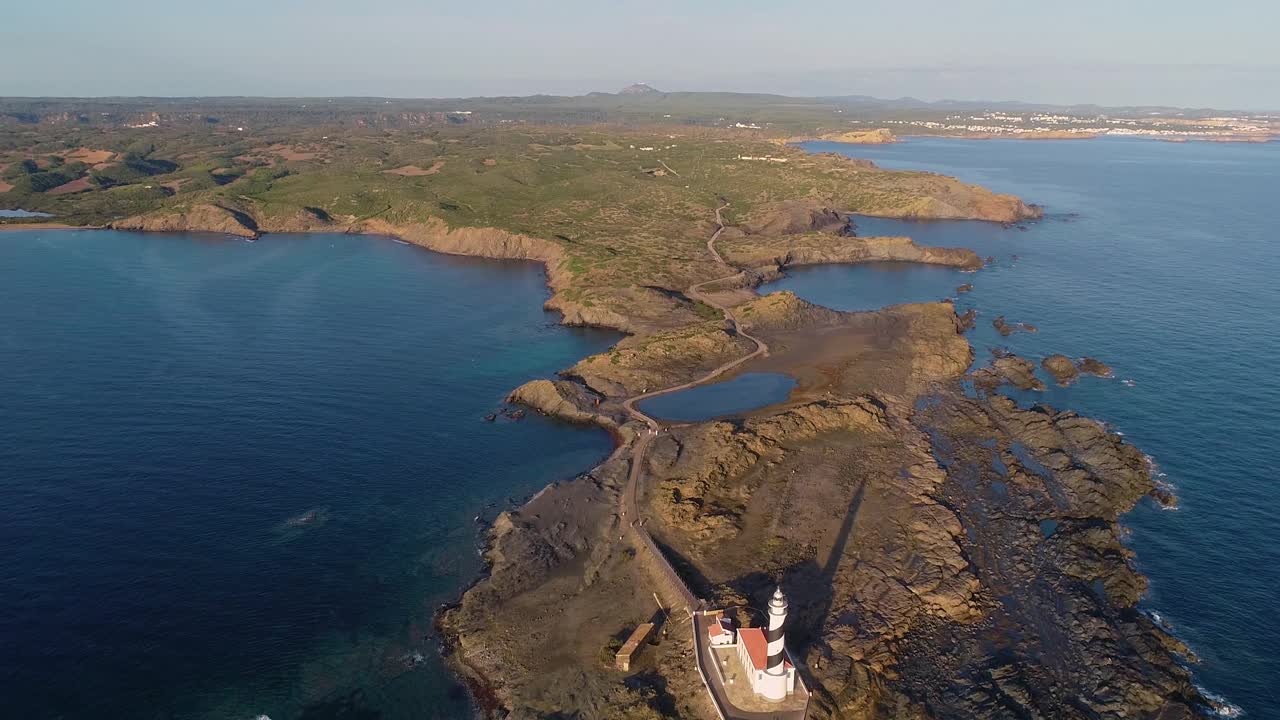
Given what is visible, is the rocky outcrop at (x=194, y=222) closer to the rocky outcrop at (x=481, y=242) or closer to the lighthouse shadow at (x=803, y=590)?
the rocky outcrop at (x=481, y=242)

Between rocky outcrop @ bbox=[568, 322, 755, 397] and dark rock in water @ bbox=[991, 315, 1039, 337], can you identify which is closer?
rocky outcrop @ bbox=[568, 322, 755, 397]

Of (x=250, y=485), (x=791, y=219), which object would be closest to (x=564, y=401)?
(x=250, y=485)

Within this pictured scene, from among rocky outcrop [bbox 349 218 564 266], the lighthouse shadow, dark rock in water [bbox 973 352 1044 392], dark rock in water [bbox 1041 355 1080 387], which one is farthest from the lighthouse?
rocky outcrop [bbox 349 218 564 266]

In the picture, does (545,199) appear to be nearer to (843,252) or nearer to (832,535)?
(843,252)

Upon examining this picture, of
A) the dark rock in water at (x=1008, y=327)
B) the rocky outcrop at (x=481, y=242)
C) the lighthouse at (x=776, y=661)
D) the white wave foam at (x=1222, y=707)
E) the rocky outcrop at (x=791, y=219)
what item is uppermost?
the rocky outcrop at (x=791, y=219)

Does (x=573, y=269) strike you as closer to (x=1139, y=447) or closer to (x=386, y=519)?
(x=386, y=519)

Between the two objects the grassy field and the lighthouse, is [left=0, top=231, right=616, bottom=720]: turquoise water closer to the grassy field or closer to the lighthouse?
the lighthouse

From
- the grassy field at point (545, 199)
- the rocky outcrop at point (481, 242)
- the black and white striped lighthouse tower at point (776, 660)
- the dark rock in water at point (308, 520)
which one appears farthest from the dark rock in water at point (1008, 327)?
the dark rock in water at point (308, 520)
